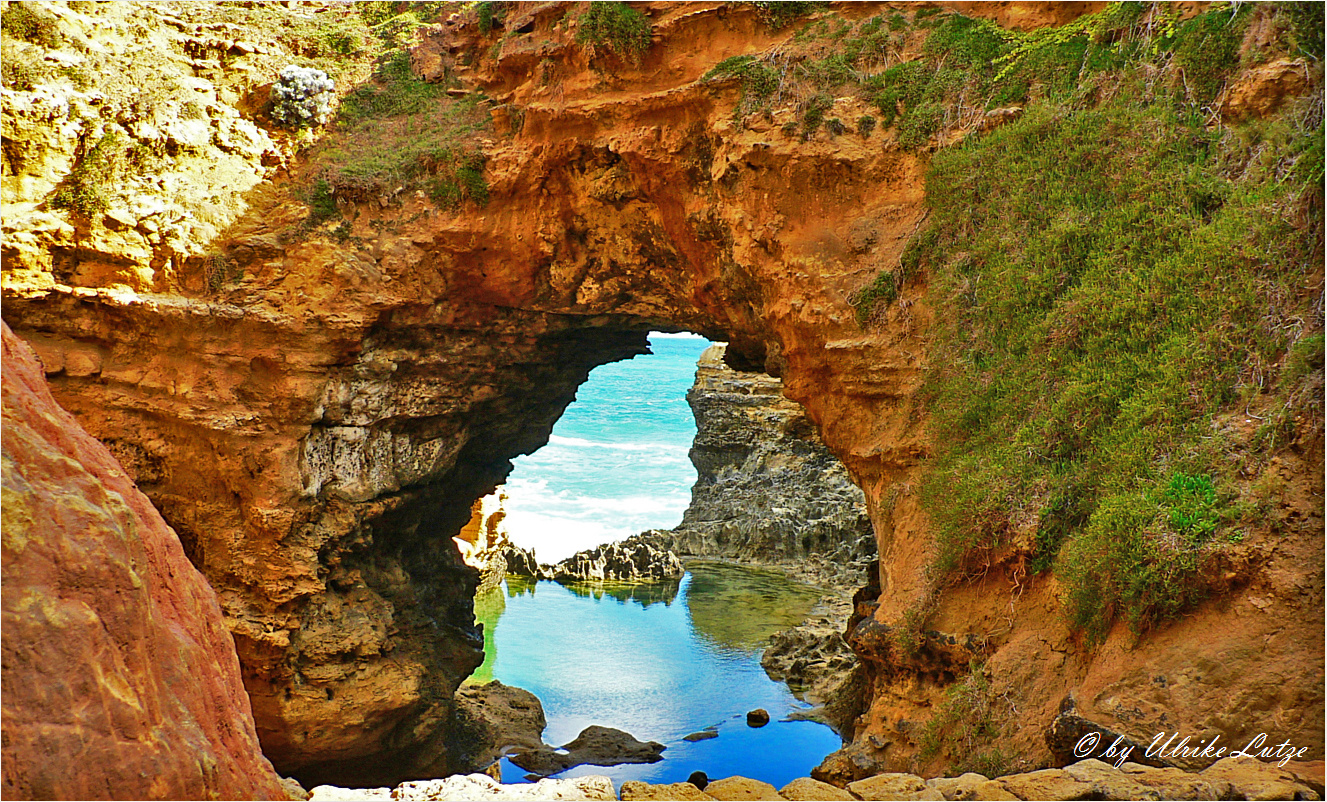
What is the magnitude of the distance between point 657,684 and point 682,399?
63390 mm

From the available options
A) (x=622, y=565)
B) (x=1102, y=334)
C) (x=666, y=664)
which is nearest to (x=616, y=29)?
(x=1102, y=334)

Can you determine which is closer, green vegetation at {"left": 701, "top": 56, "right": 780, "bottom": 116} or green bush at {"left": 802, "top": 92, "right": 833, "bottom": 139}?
green bush at {"left": 802, "top": 92, "right": 833, "bottom": 139}

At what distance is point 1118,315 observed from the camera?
26.1ft

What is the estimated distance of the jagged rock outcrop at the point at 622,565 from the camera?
24.3m

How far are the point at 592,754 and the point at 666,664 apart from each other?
4.25m

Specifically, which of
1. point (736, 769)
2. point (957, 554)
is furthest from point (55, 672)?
point (736, 769)

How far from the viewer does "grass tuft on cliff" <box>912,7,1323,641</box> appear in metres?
6.52

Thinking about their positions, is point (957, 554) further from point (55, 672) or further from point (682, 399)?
point (682, 399)

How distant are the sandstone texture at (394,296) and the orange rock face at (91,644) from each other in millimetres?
6507

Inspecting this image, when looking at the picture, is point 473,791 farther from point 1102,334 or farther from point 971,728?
point 1102,334

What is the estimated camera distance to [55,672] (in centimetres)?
339

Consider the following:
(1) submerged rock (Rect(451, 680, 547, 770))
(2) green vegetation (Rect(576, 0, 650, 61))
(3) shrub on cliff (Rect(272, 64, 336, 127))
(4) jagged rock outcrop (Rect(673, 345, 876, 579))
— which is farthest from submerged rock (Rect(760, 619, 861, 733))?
(3) shrub on cliff (Rect(272, 64, 336, 127))

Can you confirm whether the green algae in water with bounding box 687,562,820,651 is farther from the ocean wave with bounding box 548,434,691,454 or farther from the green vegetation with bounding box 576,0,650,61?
the ocean wave with bounding box 548,434,691,454

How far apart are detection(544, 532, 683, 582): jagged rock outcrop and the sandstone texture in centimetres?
1082
